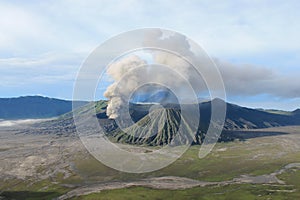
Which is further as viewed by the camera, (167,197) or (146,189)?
(146,189)

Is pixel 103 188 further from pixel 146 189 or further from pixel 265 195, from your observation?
pixel 265 195

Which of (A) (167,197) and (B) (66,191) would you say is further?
(B) (66,191)

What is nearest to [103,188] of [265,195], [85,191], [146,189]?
[85,191]

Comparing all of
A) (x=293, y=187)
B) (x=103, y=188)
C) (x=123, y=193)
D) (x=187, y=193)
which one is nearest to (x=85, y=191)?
(x=103, y=188)

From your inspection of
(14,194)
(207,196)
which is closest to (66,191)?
(14,194)

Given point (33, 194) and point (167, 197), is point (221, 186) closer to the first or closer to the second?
point (167, 197)

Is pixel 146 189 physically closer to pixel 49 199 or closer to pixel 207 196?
pixel 207 196

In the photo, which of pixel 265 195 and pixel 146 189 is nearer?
pixel 265 195
